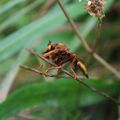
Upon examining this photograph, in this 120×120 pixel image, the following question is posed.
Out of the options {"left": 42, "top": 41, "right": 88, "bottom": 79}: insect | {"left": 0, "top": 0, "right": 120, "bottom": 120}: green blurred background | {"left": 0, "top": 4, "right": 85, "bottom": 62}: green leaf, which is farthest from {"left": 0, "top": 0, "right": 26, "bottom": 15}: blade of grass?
{"left": 42, "top": 41, "right": 88, "bottom": 79}: insect

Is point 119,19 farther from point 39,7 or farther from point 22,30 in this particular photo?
point 22,30

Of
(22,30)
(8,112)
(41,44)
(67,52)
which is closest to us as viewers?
(67,52)

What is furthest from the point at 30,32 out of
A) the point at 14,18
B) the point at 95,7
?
the point at 95,7

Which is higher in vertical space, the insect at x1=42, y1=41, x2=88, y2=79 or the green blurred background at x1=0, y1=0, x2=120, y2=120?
the green blurred background at x1=0, y1=0, x2=120, y2=120

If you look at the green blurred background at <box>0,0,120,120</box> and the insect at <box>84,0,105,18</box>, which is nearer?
the insect at <box>84,0,105,18</box>

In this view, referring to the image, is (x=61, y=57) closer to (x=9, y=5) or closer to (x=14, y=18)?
(x=9, y=5)

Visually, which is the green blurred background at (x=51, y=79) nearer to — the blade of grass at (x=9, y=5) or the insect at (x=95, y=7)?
the blade of grass at (x=9, y=5)

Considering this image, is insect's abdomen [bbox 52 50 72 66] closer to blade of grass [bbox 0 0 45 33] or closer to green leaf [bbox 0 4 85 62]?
green leaf [bbox 0 4 85 62]

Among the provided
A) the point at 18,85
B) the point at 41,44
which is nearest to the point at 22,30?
the point at 41,44

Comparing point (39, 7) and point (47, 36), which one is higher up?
point (39, 7)
